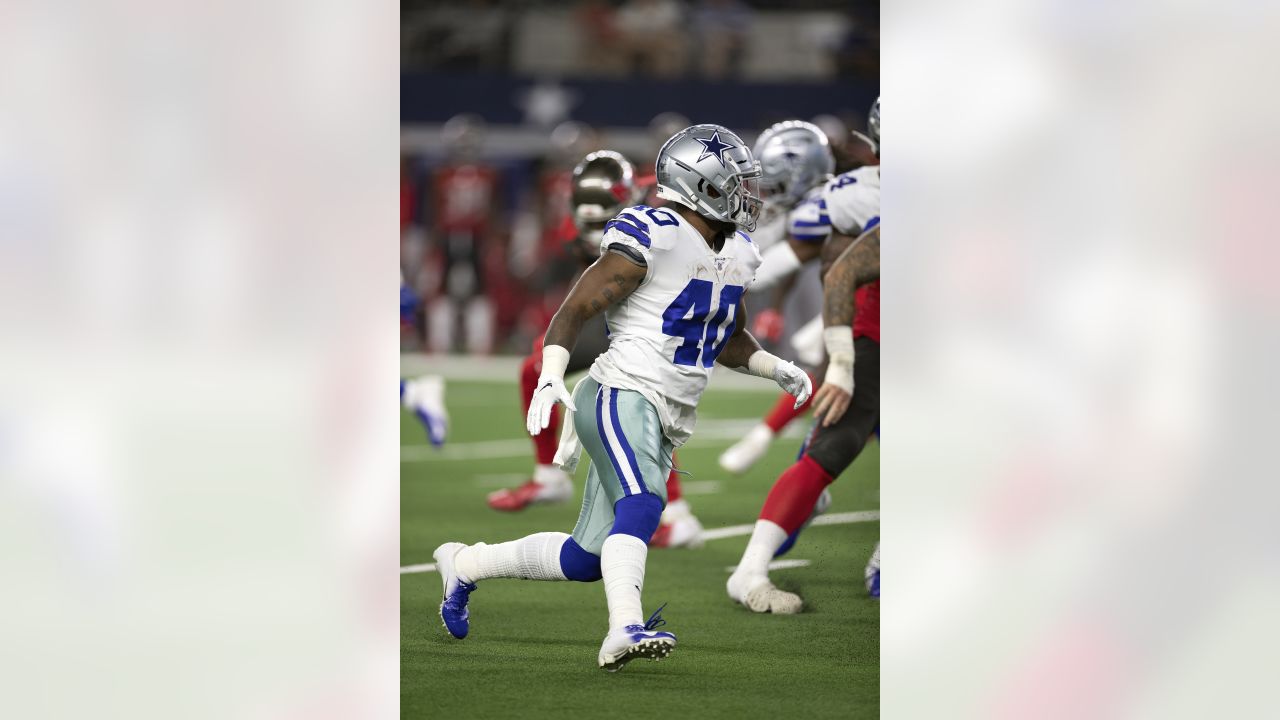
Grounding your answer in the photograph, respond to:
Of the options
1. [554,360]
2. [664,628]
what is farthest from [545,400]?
[664,628]

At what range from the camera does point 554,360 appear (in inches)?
170

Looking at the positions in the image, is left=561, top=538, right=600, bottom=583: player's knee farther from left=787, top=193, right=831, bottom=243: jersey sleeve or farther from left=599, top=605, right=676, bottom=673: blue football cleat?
left=787, top=193, right=831, bottom=243: jersey sleeve

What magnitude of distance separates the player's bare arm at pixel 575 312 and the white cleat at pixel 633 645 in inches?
22.3

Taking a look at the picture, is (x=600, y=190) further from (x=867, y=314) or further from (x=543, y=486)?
(x=543, y=486)

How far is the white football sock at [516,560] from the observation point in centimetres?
467

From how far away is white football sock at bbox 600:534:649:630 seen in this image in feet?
14.1

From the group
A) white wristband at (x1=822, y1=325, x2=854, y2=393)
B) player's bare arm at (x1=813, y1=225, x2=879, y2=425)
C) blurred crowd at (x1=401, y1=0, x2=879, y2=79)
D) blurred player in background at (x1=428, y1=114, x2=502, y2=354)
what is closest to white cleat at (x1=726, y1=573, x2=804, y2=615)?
player's bare arm at (x1=813, y1=225, x2=879, y2=425)

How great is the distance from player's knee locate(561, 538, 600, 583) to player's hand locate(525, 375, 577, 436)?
515 millimetres

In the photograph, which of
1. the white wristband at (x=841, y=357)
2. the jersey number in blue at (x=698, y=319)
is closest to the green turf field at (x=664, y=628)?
the white wristband at (x=841, y=357)

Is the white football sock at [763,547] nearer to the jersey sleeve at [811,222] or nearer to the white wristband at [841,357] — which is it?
the white wristband at [841,357]

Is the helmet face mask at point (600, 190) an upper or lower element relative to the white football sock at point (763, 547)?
upper

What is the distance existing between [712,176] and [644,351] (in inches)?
20.6

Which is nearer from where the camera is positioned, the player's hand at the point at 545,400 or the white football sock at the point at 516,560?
the player's hand at the point at 545,400
